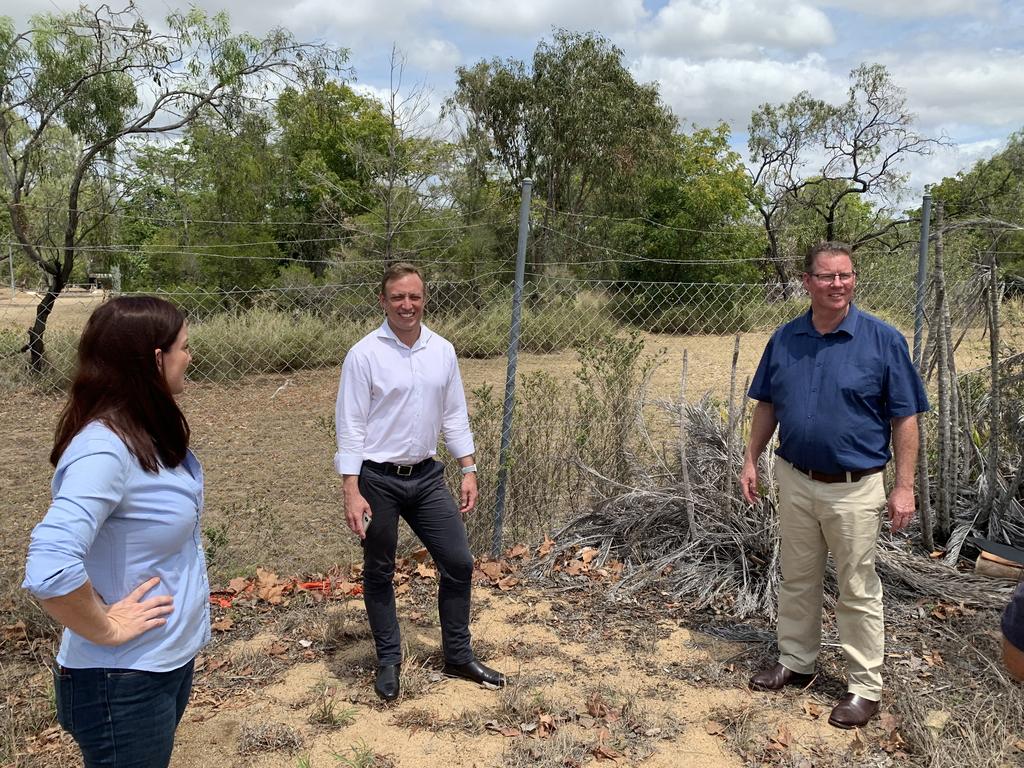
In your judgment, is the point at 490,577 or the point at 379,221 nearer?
the point at 490,577

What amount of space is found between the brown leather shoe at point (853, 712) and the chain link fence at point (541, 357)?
193 centimetres

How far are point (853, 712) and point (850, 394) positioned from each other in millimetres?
1292

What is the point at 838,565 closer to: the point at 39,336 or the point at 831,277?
the point at 831,277

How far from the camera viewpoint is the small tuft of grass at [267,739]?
291cm

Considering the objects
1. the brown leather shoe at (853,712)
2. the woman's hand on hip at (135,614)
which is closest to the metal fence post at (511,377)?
the brown leather shoe at (853,712)

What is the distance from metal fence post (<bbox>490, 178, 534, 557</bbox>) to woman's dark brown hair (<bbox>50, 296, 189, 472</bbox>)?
267 centimetres

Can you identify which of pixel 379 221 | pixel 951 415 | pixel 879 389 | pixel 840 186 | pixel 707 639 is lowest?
pixel 707 639

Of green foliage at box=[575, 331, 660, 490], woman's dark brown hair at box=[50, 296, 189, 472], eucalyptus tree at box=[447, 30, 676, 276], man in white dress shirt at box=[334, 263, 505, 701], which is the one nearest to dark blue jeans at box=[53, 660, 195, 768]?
woman's dark brown hair at box=[50, 296, 189, 472]

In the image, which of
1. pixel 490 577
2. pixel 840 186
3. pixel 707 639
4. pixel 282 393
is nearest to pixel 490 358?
pixel 282 393

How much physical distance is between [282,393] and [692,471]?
25.4ft

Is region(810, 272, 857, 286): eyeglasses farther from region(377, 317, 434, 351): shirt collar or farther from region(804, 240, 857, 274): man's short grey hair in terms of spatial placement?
region(377, 317, 434, 351): shirt collar

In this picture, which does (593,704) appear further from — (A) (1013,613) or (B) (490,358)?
(B) (490,358)

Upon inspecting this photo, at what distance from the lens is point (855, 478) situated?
120 inches

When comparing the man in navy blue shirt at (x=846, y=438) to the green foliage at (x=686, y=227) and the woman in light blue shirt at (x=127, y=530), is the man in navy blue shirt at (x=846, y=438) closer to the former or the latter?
the woman in light blue shirt at (x=127, y=530)
